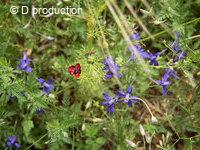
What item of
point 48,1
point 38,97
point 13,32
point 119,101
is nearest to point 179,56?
point 119,101

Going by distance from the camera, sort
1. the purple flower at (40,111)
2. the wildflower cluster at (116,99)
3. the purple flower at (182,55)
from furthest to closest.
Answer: the purple flower at (40,111), the wildflower cluster at (116,99), the purple flower at (182,55)

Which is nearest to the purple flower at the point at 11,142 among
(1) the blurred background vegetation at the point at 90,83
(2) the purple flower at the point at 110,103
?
(1) the blurred background vegetation at the point at 90,83

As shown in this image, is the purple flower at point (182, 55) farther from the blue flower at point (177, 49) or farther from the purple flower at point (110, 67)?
the purple flower at point (110, 67)

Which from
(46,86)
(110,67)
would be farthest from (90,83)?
(46,86)

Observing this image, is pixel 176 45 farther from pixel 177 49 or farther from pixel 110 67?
pixel 110 67

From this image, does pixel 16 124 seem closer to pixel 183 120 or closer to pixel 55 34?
pixel 55 34

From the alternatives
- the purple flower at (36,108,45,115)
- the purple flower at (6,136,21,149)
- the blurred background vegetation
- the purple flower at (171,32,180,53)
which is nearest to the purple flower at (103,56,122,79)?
the blurred background vegetation

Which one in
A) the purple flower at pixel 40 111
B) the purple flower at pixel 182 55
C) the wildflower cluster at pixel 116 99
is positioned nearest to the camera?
the purple flower at pixel 182 55

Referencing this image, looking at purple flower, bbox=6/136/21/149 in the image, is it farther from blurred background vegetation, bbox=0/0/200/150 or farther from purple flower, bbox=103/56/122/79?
purple flower, bbox=103/56/122/79
